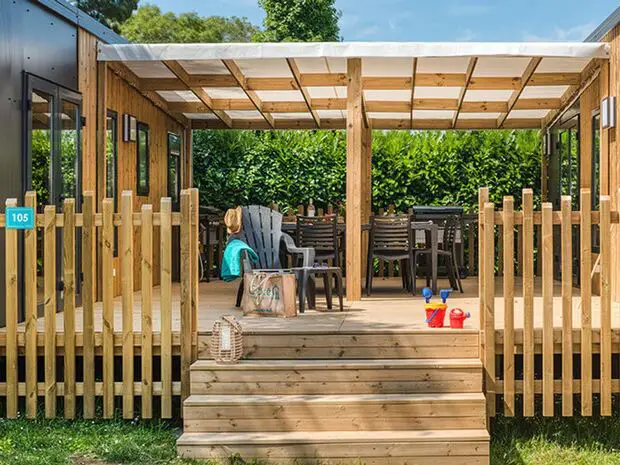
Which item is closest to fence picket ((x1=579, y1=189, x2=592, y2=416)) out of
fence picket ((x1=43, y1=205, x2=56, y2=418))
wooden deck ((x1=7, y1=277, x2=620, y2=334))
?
wooden deck ((x1=7, y1=277, x2=620, y2=334))

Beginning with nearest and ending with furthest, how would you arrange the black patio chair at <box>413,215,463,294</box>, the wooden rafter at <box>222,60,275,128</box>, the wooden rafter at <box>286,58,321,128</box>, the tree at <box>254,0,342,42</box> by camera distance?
1. the wooden rafter at <box>286,58,321,128</box>
2. the wooden rafter at <box>222,60,275,128</box>
3. the black patio chair at <box>413,215,463,294</box>
4. the tree at <box>254,0,342,42</box>

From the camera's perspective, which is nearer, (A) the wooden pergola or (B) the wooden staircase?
(B) the wooden staircase

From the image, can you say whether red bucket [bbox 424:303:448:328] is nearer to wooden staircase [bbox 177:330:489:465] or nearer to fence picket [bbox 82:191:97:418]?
wooden staircase [bbox 177:330:489:465]

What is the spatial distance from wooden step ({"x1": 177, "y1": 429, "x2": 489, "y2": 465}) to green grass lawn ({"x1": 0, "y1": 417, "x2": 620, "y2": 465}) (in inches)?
8.2

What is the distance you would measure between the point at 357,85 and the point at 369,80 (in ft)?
4.27

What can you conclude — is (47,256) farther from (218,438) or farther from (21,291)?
(218,438)

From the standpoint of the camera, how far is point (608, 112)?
8.88 meters

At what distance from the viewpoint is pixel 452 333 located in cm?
632

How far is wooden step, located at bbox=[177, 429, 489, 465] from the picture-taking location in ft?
18.0

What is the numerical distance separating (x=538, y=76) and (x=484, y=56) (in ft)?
5.23

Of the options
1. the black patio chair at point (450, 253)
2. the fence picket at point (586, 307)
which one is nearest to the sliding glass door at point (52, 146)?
the black patio chair at point (450, 253)

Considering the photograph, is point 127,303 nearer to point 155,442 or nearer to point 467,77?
point 155,442

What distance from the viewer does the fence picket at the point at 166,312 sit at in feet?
20.2

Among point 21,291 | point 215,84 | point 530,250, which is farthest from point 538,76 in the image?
point 21,291
